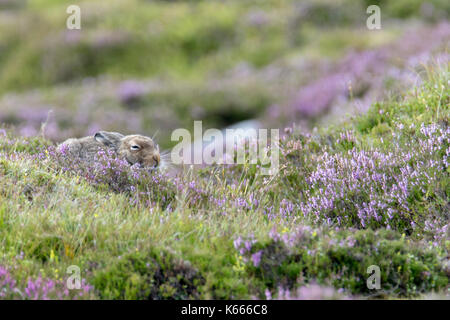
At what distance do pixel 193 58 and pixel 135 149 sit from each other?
47.6 feet

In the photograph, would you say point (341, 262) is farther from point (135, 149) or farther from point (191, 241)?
point (135, 149)

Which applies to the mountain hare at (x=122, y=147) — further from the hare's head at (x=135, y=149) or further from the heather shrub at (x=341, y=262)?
the heather shrub at (x=341, y=262)

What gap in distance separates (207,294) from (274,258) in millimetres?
665

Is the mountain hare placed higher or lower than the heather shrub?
higher

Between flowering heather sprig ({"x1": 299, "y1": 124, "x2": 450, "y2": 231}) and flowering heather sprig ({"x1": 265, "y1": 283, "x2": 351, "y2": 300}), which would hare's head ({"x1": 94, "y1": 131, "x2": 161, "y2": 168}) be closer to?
flowering heather sprig ({"x1": 299, "y1": 124, "x2": 450, "y2": 231})

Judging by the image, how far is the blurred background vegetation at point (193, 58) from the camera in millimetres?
16156

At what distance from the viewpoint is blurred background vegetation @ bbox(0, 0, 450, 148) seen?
1616cm

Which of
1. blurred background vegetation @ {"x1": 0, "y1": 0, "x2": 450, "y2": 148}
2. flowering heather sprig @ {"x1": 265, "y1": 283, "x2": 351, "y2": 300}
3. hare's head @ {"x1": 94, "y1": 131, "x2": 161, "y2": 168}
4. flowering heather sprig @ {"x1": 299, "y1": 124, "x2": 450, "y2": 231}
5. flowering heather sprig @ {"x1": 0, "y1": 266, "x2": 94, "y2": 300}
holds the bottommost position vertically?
flowering heather sprig @ {"x1": 265, "y1": 283, "x2": 351, "y2": 300}

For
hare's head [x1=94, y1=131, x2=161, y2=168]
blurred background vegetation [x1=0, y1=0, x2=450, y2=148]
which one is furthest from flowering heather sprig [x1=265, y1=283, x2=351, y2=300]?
blurred background vegetation [x1=0, y1=0, x2=450, y2=148]

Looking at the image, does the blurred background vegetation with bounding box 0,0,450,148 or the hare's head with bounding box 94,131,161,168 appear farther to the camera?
the blurred background vegetation with bounding box 0,0,450,148

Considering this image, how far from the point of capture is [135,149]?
688 centimetres

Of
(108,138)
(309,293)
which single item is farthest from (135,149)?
(309,293)

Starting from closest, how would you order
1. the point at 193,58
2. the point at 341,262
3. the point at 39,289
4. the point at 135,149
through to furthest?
the point at 39,289, the point at 341,262, the point at 135,149, the point at 193,58
